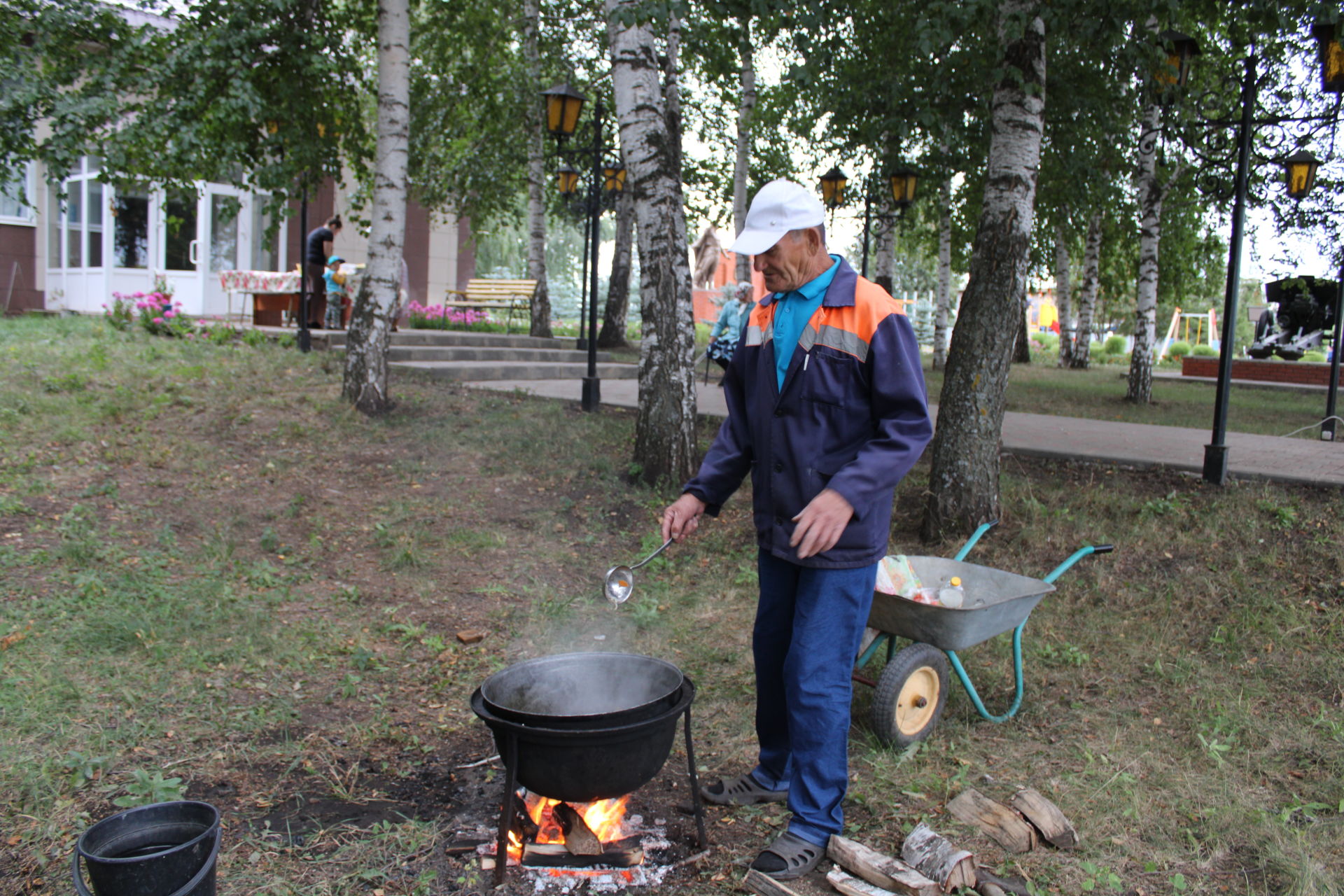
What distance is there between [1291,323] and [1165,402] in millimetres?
14171

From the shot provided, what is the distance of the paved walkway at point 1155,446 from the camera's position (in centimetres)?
731

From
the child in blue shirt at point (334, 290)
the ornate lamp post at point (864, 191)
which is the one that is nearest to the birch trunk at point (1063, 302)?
the ornate lamp post at point (864, 191)

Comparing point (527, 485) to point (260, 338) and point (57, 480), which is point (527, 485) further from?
point (260, 338)

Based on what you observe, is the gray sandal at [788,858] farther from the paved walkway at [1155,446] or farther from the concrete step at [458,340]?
the concrete step at [458,340]

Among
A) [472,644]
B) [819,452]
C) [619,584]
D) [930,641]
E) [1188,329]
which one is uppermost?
[1188,329]

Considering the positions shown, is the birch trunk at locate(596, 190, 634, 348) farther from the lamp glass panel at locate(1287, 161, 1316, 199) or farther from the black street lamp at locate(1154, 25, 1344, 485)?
the black street lamp at locate(1154, 25, 1344, 485)

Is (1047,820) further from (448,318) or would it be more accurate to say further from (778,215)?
(448,318)

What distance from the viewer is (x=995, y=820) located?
3.22 metres

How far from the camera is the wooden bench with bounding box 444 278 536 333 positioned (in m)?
20.4

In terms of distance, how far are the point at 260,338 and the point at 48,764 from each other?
9.72 metres

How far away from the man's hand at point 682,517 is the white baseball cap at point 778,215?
90cm

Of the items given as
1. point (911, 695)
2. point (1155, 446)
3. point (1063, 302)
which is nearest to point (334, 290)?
point (1155, 446)

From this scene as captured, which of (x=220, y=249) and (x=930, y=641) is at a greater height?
(x=220, y=249)

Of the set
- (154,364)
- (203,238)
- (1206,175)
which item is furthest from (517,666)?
(203,238)
